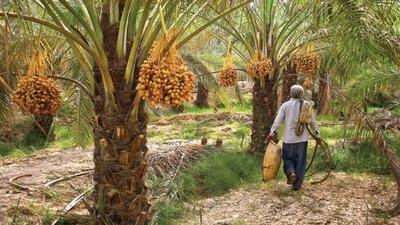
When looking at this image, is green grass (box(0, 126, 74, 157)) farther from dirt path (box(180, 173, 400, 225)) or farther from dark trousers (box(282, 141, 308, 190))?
dark trousers (box(282, 141, 308, 190))

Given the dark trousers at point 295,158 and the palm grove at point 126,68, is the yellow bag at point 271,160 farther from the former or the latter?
the palm grove at point 126,68

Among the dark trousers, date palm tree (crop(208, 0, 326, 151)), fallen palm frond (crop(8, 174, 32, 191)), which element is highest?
date palm tree (crop(208, 0, 326, 151))

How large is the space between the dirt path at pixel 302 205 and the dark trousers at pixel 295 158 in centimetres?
33

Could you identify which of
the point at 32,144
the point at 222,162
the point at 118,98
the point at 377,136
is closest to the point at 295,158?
the point at 377,136

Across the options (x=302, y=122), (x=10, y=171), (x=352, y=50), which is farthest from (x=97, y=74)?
(x=10, y=171)

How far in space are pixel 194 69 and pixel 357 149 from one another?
5.00 m

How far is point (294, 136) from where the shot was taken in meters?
7.26

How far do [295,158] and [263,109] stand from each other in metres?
Result: 2.29

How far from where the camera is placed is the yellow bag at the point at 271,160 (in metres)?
6.88

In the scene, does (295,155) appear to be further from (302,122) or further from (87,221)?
(87,221)

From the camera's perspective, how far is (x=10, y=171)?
322 inches

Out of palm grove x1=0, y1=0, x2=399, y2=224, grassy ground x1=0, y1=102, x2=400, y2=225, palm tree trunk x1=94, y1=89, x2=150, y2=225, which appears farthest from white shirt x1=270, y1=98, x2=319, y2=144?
palm tree trunk x1=94, y1=89, x2=150, y2=225

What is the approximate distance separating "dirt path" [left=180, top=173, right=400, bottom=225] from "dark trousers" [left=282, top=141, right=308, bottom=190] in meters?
0.33

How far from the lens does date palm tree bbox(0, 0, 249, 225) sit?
415 centimetres
